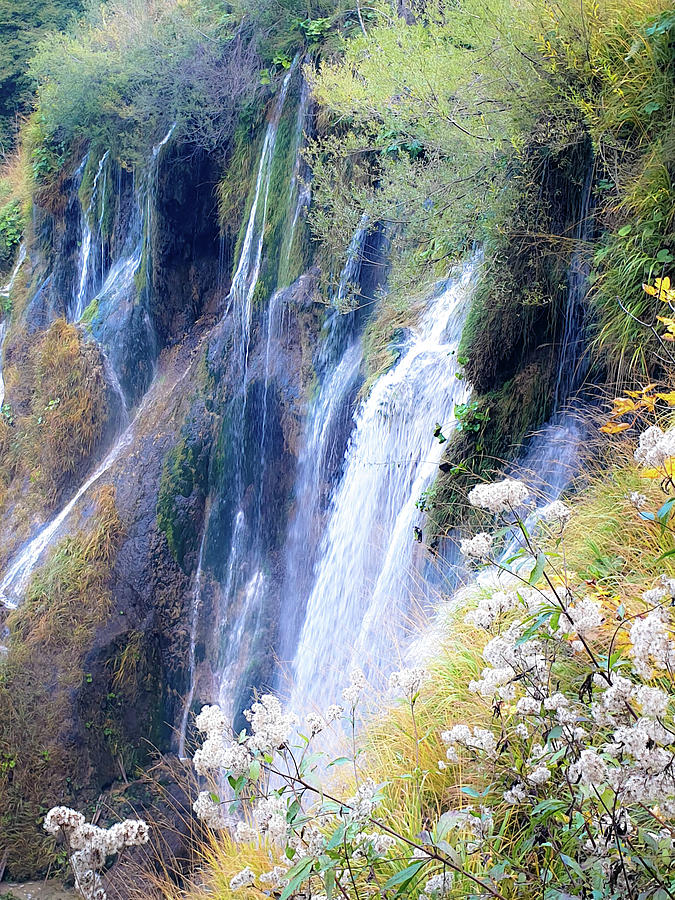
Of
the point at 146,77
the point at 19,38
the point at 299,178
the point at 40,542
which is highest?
the point at 19,38

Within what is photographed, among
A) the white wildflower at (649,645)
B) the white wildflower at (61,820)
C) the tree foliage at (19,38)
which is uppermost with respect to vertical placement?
the tree foliage at (19,38)

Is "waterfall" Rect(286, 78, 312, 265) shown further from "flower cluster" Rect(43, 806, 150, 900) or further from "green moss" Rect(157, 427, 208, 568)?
"flower cluster" Rect(43, 806, 150, 900)

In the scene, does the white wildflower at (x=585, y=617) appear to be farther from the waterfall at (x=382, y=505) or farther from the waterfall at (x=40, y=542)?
the waterfall at (x=40, y=542)

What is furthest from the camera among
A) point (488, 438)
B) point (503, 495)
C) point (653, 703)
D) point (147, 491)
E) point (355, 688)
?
point (147, 491)


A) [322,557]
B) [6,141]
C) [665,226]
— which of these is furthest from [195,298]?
[6,141]

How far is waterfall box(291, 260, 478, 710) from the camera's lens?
15.8 feet

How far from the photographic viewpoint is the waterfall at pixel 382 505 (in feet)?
15.8

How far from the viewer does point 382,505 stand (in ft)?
17.2

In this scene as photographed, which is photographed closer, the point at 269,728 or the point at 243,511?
the point at 269,728

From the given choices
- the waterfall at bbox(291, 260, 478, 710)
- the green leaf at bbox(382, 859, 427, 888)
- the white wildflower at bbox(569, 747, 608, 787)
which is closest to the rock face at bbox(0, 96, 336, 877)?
the waterfall at bbox(291, 260, 478, 710)

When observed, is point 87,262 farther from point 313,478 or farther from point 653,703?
point 653,703

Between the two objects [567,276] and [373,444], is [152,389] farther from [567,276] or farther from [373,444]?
[567,276]

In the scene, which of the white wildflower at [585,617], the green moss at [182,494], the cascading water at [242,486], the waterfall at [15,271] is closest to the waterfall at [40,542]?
the green moss at [182,494]

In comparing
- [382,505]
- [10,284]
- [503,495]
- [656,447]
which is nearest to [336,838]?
[503,495]
